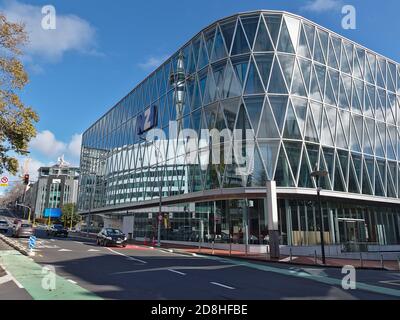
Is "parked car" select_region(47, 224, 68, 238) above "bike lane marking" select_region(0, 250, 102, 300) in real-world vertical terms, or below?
above

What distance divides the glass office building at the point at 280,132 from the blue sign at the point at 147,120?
0.51 m

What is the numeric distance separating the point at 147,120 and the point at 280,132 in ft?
74.1

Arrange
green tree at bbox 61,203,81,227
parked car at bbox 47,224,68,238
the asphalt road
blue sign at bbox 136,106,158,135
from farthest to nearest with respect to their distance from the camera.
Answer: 1. green tree at bbox 61,203,81,227
2. parked car at bbox 47,224,68,238
3. blue sign at bbox 136,106,158,135
4. the asphalt road

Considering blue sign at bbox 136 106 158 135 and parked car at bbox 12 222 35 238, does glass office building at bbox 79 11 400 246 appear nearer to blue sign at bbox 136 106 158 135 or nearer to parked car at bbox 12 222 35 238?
blue sign at bbox 136 106 158 135

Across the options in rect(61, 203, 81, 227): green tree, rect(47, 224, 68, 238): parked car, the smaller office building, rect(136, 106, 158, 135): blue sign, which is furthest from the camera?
the smaller office building

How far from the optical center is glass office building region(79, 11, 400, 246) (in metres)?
32.6

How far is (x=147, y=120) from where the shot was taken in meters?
49.6

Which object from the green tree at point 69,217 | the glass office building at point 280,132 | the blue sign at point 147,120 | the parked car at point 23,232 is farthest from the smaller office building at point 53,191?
the parked car at point 23,232

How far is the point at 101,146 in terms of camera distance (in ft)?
219

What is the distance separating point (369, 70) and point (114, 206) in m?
39.9

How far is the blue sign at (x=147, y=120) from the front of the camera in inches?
1883

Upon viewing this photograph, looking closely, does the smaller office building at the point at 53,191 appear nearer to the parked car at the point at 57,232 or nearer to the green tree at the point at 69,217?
the green tree at the point at 69,217

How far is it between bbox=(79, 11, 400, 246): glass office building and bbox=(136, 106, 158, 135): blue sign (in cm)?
51

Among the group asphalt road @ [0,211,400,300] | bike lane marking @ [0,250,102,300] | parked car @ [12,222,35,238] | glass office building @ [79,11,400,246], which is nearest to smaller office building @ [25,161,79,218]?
A: glass office building @ [79,11,400,246]
